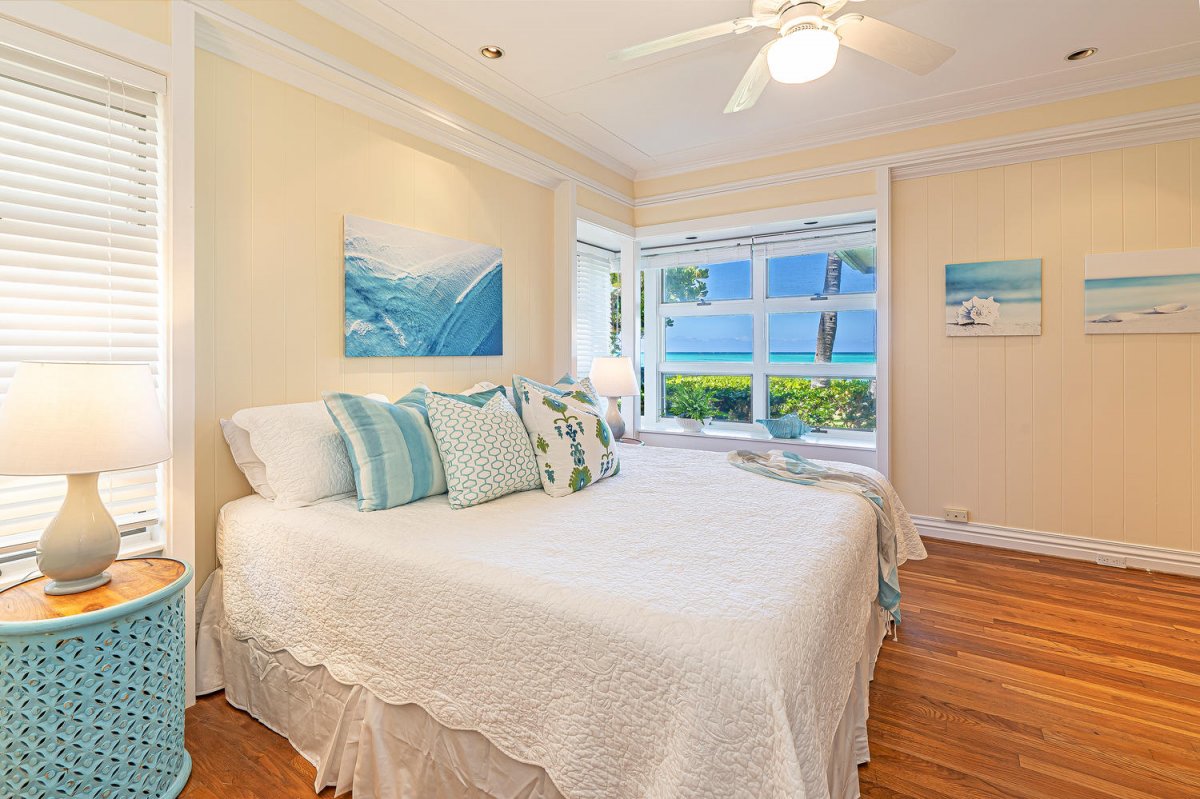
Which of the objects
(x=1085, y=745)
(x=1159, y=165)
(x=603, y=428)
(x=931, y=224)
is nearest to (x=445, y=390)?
(x=603, y=428)

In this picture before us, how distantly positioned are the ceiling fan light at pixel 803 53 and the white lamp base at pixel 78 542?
99.2 inches

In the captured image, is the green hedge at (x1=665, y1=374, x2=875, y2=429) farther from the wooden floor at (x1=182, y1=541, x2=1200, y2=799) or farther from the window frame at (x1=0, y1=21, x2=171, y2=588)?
the window frame at (x1=0, y1=21, x2=171, y2=588)

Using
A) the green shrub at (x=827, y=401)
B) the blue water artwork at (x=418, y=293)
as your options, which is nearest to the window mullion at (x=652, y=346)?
the green shrub at (x=827, y=401)

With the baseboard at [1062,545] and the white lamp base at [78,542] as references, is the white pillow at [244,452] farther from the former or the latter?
the baseboard at [1062,545]

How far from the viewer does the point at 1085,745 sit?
70.8 inches

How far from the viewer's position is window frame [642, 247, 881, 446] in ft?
14.2

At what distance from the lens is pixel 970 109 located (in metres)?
3.52

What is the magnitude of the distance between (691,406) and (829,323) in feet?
4.34

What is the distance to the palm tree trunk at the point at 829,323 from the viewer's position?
4414 mm

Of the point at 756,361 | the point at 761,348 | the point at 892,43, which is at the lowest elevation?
the point at 756,361

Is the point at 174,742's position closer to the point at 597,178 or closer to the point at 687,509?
the point at 687,509

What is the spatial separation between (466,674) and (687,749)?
0.59 m

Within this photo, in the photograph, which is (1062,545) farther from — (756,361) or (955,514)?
(756,361)

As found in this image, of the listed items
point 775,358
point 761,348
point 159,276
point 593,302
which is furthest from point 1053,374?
point 159,276
